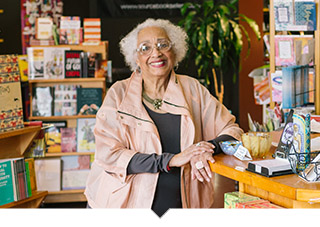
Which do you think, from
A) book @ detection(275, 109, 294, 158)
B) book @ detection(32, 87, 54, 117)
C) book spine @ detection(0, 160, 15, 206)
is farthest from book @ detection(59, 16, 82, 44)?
book @ detection(275, 109, 294, 158)

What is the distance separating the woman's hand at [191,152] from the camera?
178cm

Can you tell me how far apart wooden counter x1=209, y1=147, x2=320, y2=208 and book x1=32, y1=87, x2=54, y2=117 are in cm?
350

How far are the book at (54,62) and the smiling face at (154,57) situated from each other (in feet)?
8.39

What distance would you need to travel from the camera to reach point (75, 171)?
15.6 feet

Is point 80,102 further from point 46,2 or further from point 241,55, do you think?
point 241,55

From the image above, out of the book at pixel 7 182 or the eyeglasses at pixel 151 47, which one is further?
the book at pixel 7 182

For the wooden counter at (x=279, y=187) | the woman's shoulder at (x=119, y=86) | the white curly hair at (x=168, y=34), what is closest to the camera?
the wooden counter at (x=279, y=187)

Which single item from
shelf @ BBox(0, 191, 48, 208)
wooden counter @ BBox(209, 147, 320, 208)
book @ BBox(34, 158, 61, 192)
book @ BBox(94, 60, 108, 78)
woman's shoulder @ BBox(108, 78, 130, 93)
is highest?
book @ BBox(94, 60, 108, 78)

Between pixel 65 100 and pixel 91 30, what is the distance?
887 millimetres

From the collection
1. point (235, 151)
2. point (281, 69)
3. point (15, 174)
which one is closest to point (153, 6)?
point (281, 69)

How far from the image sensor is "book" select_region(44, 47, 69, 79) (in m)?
4.69

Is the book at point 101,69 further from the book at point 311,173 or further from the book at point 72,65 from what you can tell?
the book at point 311,173

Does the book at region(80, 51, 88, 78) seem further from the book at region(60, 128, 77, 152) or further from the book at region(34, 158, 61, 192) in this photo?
the book at region(34, 158, 61, 192)

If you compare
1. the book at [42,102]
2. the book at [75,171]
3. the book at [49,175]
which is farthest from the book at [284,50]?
the book at [49,175]
